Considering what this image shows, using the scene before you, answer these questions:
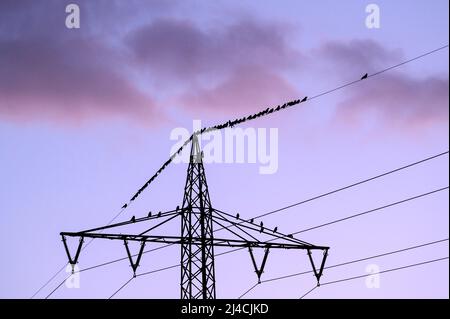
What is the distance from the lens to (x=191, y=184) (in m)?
31.3

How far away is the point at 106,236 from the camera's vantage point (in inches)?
1093
